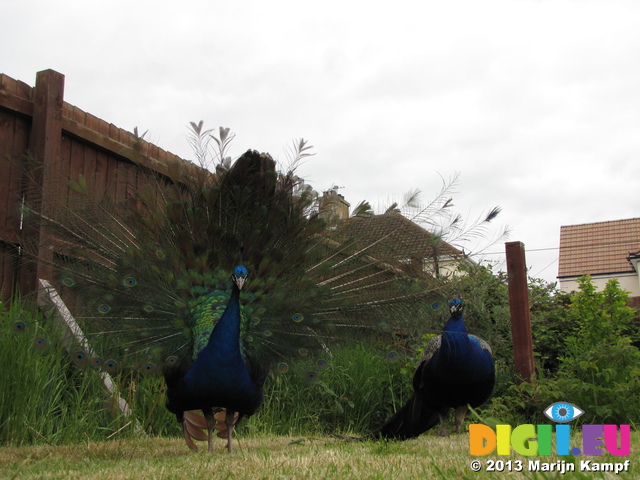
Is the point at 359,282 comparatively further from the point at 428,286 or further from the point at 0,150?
the point at 0,150

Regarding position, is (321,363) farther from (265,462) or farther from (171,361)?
(265,462)

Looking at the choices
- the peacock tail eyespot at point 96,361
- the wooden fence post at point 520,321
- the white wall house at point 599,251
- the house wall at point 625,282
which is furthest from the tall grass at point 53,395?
the white wall house at point 599,251

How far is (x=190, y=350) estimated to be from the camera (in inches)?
175

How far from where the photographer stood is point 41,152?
550cm

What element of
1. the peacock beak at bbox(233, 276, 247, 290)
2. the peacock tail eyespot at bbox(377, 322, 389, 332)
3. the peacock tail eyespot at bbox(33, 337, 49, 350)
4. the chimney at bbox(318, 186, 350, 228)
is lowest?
the peacock tail eyespot at bbox(33, 337, 49, 350)

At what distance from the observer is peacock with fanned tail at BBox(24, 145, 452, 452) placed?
4496 millimetres

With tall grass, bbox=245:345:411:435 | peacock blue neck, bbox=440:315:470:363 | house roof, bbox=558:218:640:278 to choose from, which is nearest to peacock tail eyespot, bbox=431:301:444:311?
peacock blue neck, bbox=440:315:470:363

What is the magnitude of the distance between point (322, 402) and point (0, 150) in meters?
3.90

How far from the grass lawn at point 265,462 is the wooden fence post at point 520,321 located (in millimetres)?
1851

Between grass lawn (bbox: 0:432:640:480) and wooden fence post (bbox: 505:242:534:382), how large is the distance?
72.9 inches

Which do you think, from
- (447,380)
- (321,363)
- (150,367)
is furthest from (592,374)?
(150,367)

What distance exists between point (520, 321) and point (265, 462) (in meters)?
4.14

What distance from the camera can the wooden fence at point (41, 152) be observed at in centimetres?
526

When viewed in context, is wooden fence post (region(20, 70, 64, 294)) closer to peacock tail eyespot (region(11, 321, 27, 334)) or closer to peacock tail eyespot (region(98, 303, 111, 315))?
peacock tail eyespot (region(11, 321, 27, 334))
